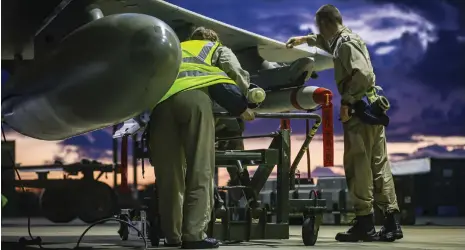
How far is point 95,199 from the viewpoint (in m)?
9.54

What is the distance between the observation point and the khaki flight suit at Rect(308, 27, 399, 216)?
15.4 feet

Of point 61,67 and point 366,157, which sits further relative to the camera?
point 366,157

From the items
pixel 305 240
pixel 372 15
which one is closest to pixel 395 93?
pixel 372 15

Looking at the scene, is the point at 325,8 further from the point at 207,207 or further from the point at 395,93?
the point at 395,93

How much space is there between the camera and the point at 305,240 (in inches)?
175

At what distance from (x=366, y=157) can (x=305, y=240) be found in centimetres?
74

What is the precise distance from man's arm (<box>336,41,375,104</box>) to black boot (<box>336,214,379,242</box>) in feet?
2.60

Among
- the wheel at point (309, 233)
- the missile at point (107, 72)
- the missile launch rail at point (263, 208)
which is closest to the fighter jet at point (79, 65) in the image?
the missile at point (107, 72)

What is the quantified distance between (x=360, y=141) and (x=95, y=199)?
5.56 metres

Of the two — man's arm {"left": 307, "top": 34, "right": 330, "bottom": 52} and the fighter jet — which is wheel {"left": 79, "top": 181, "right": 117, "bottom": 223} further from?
man's arm {"left": 307, "top": 34, "right": 330, "bottom": 52}

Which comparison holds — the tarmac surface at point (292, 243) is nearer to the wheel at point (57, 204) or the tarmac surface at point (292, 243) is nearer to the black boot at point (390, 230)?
the black boot at point (390, 230)

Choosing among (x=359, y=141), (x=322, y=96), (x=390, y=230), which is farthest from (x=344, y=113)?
(x=390, y=230)

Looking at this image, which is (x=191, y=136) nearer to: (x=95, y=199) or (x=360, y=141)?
(x=360, y=141)

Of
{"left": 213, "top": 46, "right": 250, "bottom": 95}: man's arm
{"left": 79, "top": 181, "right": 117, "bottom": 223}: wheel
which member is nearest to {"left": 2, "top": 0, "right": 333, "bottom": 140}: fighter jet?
{"left": 213, "top": 46, "right": 250, "bottom": 95}: man's arm
